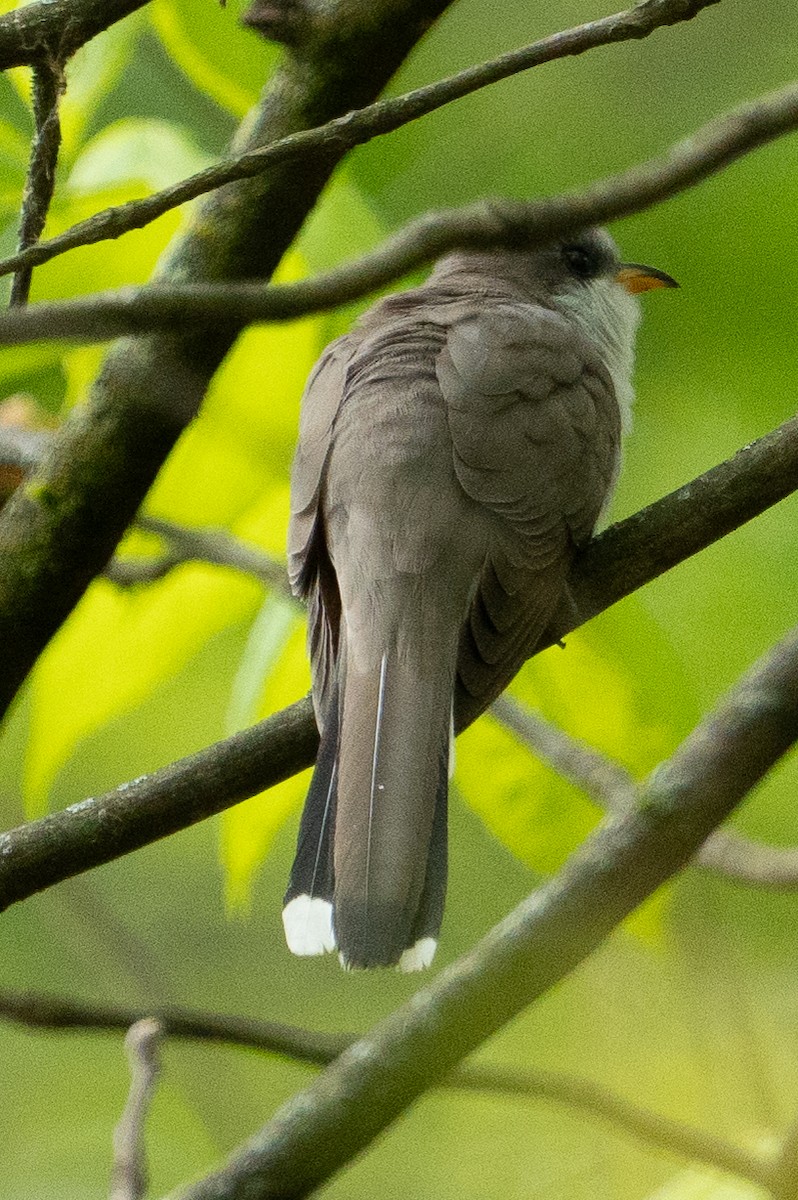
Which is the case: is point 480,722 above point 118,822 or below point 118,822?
below

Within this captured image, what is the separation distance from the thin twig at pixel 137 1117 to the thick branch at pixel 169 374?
795 mm

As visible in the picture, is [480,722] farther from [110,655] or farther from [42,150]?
[42,150]

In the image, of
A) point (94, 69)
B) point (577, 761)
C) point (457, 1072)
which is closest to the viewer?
point (457, 1072)

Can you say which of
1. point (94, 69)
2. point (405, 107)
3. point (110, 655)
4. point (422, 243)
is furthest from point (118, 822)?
point (94, 69)

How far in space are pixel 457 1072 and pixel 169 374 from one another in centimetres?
148

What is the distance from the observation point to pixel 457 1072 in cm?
291

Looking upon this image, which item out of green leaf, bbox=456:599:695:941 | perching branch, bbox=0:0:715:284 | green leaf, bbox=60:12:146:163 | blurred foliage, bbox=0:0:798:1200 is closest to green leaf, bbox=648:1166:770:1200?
blurred foliage, bbox=0:0:798:1200

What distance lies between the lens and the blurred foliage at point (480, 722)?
343cm

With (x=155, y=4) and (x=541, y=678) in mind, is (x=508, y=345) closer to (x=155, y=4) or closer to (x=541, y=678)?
(x=541, y=678)

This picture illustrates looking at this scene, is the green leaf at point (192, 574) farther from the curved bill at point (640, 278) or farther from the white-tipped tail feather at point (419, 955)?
the curved bill at point (640, 278)

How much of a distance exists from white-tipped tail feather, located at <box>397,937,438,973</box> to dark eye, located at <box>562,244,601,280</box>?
104 inches

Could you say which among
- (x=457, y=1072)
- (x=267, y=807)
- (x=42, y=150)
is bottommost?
(x=457, y=1072)

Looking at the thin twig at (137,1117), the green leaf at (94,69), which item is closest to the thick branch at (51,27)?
the green leaf at (94,69)

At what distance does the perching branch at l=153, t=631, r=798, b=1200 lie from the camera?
2.57 metres
